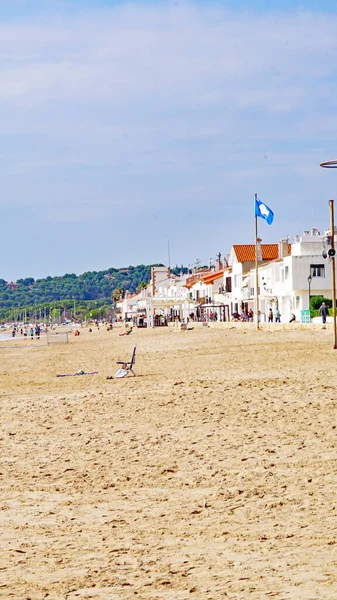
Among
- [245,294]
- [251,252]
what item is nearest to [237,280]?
[251,252]

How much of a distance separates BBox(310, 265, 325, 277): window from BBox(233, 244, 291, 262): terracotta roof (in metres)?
18.8

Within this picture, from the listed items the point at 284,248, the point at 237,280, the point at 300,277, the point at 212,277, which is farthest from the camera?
the point at 212,277

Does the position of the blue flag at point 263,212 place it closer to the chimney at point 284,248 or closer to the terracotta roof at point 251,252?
the chimney at point 284,248

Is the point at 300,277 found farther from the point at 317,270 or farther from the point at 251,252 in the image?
the point at 251,252

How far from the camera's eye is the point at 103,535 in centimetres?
704

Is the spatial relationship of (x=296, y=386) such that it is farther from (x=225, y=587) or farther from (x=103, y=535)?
(x=225, y=587)

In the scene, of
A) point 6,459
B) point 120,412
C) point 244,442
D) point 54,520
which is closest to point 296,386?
point 120,412

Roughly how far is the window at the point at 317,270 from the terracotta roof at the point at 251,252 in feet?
61.8

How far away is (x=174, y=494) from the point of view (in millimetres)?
8273

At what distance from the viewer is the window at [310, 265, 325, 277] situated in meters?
64.4

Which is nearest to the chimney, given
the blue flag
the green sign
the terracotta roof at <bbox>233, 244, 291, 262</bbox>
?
the terracotta roof at <bbox>233, 244, 291, 262</bbox>

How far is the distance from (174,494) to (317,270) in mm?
57419

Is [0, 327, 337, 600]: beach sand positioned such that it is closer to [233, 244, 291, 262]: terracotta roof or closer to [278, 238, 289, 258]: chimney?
[278, 238, 289, 258]: chimney

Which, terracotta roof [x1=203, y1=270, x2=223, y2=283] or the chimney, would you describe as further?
terracotta roof [x1=203, y1=270, x2=223, y2=283]
